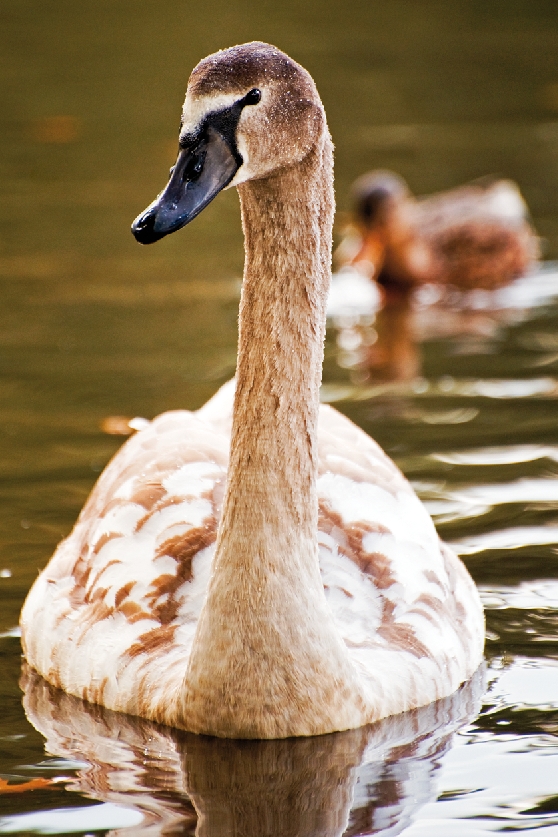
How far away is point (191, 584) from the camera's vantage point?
5.87 metres

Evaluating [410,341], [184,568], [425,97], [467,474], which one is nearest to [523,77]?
[425,97]

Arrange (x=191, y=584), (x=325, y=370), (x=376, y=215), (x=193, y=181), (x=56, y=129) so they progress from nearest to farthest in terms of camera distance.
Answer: (x=193, y=181)
(x=191, y=584)
(x=325, y=370)
(x=376, y=215)
(x=56, y=129)

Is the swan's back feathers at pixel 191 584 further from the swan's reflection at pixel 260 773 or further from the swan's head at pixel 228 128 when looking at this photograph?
the swan's head at pixel 228 128

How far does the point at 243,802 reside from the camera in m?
5.08

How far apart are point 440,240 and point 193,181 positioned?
8776 millimetres

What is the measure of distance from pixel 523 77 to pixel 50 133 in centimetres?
606

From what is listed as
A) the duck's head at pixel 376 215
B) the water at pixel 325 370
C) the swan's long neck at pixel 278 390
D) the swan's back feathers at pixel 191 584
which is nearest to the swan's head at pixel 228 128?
the swan's long neck at pixel 278 390

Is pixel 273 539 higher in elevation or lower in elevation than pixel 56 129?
lower

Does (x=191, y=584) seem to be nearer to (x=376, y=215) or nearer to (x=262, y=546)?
(x=262, y=546)

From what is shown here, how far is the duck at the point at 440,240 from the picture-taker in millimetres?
12695

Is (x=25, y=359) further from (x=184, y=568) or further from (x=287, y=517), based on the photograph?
(x=287, y=517)

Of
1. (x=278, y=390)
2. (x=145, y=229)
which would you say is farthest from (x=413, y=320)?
(x=145, y=229)

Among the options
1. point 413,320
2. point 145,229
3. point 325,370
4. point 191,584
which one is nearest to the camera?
point 145,229

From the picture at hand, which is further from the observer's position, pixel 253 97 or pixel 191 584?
pixel 191 584
